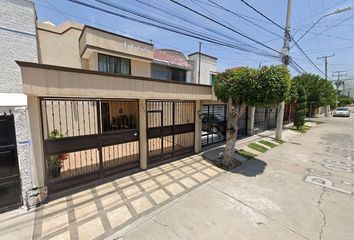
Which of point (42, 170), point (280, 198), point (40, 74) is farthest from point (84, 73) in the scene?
point (280, 198)

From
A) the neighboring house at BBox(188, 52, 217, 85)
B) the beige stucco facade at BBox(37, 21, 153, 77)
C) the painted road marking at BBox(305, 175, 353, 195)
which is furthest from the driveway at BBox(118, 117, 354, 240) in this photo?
the neighboring house at BBox(188, 52, 217, 85)

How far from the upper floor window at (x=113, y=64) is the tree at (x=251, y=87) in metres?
6.40

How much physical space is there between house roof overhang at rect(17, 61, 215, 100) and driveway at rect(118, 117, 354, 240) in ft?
11.0

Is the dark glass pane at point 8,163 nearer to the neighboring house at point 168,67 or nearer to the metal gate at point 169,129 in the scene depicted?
the metal gate at point 169,129

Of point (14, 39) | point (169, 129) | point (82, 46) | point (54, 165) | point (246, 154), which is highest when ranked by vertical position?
point (82, 46)

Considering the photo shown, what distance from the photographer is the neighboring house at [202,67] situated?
17156 millimetres

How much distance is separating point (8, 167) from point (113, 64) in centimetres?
787

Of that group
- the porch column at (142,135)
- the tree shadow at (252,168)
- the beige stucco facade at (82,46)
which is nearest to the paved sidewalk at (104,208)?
the porch column at (142,135)

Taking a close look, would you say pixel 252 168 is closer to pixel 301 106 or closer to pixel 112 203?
pixel 112 203

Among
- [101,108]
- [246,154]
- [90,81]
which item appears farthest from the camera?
[246,154]

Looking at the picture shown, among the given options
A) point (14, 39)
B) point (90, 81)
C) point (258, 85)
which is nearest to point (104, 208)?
point (90, 81)

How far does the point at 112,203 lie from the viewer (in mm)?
4594

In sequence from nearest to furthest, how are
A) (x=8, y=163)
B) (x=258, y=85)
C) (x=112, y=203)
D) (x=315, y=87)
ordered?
(x=8, y=163) < (x=112, y=203) < (x=258, y=85) < (x=315, y=87)

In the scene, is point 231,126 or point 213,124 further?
Answer: point 213,124
